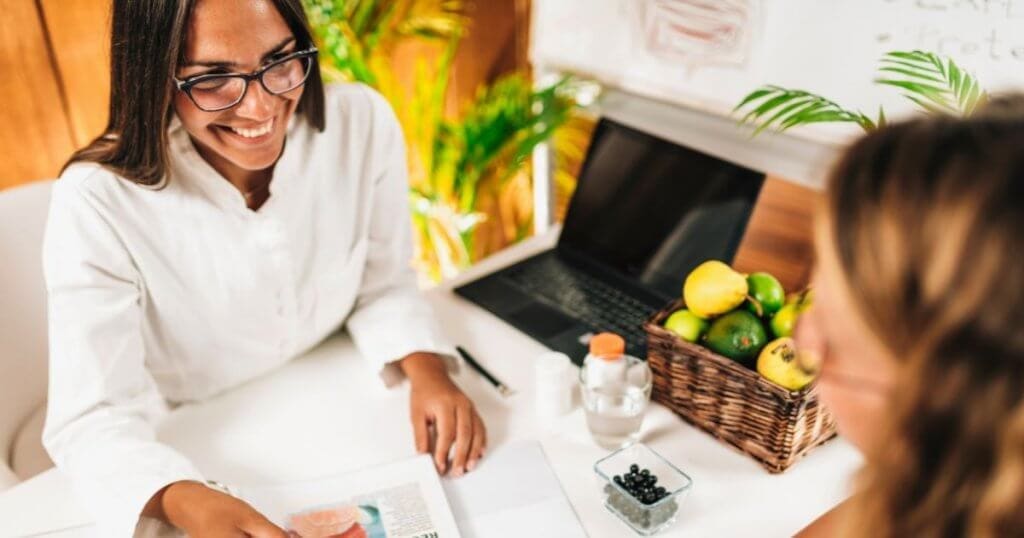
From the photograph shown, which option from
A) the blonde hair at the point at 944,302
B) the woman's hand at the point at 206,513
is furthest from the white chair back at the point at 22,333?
the blonde hair at the point at 944,302

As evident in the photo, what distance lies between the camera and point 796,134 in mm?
1352

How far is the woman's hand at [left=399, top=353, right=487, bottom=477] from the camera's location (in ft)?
3.29

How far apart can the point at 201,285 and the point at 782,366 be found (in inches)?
31.6

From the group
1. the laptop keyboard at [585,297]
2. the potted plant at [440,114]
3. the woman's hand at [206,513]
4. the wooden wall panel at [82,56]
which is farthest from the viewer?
the potted plant at [440,114]

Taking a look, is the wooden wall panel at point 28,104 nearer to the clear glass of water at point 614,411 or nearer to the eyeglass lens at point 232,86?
Answer: the eyeglass lens at point 232,86

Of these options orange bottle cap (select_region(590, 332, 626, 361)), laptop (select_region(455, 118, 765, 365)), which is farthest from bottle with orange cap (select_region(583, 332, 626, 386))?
laptop (select_region(455, 118, 765, 365))

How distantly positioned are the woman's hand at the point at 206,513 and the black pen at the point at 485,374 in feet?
1.25

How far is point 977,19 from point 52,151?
1.74m

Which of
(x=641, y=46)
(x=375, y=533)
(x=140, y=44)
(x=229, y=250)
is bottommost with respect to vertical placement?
(x=375, y=533)

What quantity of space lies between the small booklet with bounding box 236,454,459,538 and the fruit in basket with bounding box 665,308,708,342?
0.37m

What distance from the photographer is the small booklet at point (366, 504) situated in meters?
0.89

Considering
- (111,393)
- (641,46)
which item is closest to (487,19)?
(641,46)

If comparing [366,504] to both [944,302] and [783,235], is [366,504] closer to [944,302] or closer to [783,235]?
[944,302]

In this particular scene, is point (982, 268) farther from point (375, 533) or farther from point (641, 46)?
point (641, 46)
